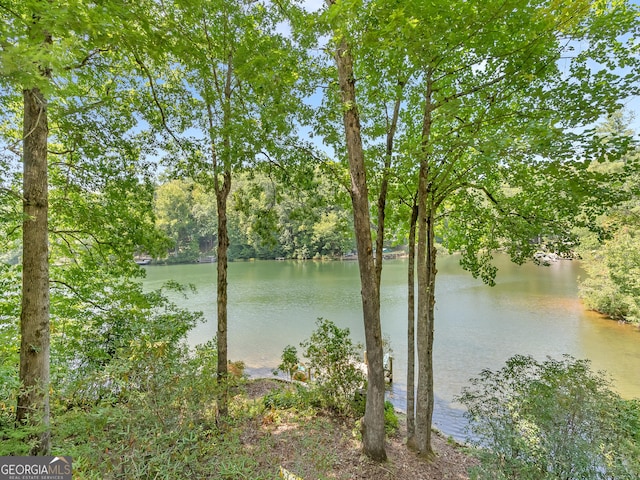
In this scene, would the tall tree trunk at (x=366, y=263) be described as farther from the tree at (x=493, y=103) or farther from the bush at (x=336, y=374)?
the bush at (x=336, y=374)

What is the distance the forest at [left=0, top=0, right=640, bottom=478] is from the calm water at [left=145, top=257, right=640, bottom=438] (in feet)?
7.51

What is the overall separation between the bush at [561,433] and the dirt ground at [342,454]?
1.11 meters

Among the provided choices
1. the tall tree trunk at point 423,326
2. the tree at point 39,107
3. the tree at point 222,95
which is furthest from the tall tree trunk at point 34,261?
the tall tree trunk at point 423,326

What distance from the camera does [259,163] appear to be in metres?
4.17

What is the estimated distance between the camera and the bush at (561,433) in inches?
82.2

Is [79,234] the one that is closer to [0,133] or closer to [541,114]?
[0,133]

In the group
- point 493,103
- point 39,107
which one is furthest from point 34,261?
point 493,103

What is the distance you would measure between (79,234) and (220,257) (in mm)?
1939

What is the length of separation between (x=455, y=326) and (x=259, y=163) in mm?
10833

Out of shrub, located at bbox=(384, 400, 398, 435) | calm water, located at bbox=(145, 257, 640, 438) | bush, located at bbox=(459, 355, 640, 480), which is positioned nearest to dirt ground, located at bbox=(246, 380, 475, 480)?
shrub, located at bbox=(384, 400, 398, 435)

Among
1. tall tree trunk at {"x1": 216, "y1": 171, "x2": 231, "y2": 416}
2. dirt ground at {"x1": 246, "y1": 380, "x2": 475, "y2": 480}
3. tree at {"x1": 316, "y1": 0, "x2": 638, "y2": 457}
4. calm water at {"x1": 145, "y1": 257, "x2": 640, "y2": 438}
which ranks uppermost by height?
tree at {"x1": 316, "y1": 0, "x2": 638, "y2": 457}

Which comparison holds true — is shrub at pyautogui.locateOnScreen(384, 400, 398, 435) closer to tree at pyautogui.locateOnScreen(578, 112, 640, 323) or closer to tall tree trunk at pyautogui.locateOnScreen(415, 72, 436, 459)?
tall tree trunk at pyautogui.locateOnScreen(415, 72, 436, 459)

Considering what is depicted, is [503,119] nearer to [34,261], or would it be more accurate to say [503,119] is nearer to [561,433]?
[561,433]

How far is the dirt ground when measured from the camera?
9.34ft
